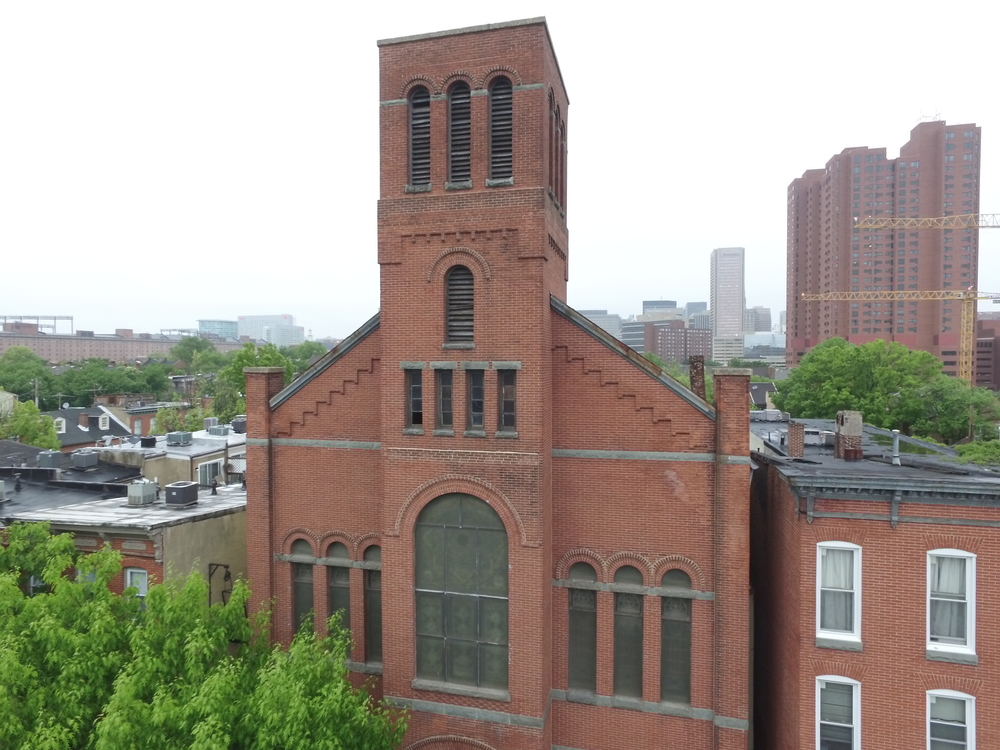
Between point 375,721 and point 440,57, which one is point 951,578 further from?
point 440,57

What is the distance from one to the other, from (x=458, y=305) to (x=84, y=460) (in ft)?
83.1

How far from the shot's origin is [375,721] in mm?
13031

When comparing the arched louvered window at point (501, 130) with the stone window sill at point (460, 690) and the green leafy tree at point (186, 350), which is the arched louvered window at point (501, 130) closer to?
the stone window sill at point (460, 690)

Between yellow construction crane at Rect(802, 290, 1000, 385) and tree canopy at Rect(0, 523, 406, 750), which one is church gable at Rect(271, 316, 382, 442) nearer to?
tree canopy at Rect(0, 523, 406, 750)

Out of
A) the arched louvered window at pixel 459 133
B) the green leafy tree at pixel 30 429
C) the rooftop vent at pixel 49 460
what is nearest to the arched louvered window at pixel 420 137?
the arched louvered window at pixel 459 133

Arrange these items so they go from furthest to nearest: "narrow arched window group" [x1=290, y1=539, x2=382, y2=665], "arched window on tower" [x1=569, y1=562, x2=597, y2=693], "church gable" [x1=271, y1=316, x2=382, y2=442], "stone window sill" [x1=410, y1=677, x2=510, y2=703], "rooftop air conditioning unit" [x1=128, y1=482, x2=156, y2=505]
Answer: "rooftop air conditioning unit" [x1=128, y1=482, x2=156, y2=505], "narrow arched window group" [x1=290, y1=539, x2=382, y2=665], "church gable" [x1=271, y1=316, x2=382, y2=442], "arched window on tower" [x1=569, y1=562, x2=597, y2=693], "stone window sill" [x1=410, y1=677, x2=510, y2=703]

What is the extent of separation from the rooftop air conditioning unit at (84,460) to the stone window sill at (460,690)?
2371 centimetres

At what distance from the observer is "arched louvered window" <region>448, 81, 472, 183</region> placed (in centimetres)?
1516

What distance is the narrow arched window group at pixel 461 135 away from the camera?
14.9 meters

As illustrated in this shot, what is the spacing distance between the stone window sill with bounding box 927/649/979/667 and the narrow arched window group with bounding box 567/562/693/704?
5.08 meters

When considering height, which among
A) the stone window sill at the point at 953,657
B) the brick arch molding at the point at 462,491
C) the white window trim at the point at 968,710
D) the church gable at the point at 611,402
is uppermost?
the church gable at the point at 611,402

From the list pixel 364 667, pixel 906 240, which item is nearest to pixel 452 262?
pixel 364 667

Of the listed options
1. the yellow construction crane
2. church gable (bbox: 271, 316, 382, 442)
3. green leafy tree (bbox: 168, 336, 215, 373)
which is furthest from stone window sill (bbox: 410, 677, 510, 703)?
green leafy tree (bbox: 168, 336, 215, 373)

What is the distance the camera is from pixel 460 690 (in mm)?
15328
